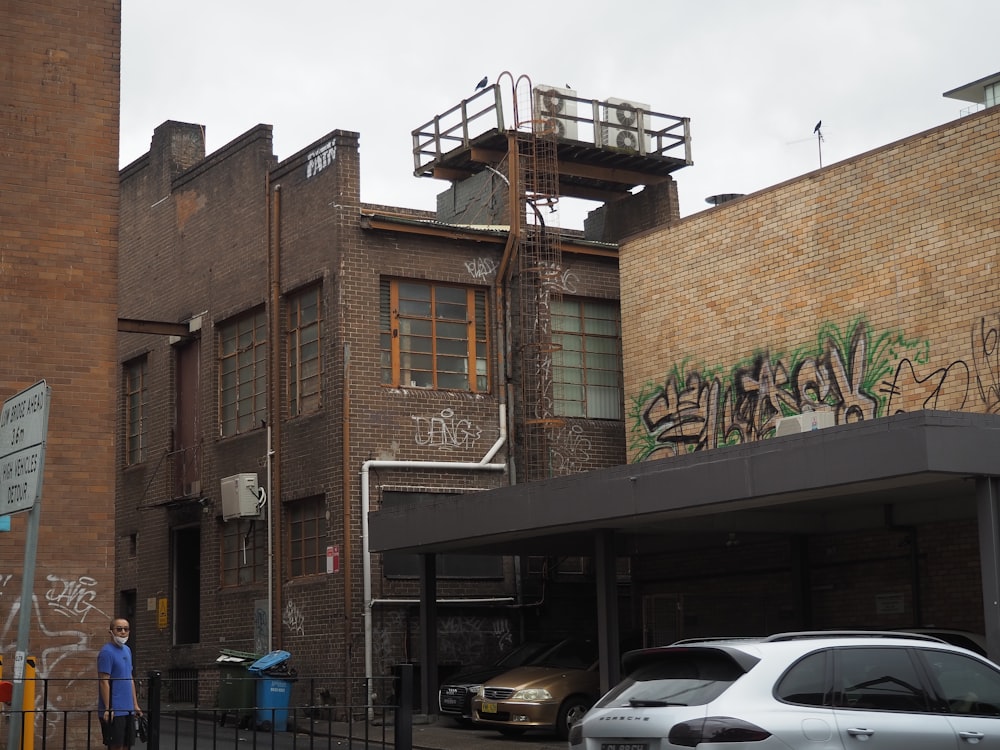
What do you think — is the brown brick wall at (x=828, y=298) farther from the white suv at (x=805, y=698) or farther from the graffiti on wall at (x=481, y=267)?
the white suv at (x=805, y=698)

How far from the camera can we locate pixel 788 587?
21641 mm

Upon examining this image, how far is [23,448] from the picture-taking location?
9234 millimetres

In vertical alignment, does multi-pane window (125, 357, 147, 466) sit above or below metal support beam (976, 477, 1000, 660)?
above

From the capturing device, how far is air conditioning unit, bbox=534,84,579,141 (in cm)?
2784

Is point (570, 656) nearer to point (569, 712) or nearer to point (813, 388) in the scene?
point (569, 712)

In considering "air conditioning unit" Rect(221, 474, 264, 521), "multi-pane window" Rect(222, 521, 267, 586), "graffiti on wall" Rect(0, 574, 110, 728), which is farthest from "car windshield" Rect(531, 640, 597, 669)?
"graffiti on wall" Rect(0, 574, 110, 728)

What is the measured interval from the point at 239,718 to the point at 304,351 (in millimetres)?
13881

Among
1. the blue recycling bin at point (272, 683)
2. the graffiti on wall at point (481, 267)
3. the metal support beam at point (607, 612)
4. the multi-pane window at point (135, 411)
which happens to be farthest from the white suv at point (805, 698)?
the multi-pane window at point (135, 411)

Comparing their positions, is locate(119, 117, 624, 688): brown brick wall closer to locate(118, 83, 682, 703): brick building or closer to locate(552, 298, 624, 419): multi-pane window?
locate(118, 83, 682, 703): brick building

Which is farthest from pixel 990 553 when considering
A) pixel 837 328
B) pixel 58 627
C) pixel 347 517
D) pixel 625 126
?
pixel 625 126

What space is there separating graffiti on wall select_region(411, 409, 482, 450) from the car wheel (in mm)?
6237

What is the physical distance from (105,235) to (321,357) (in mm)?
8406

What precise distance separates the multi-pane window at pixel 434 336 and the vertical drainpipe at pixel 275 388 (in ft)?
7.15

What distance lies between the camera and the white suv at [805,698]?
9031mm
